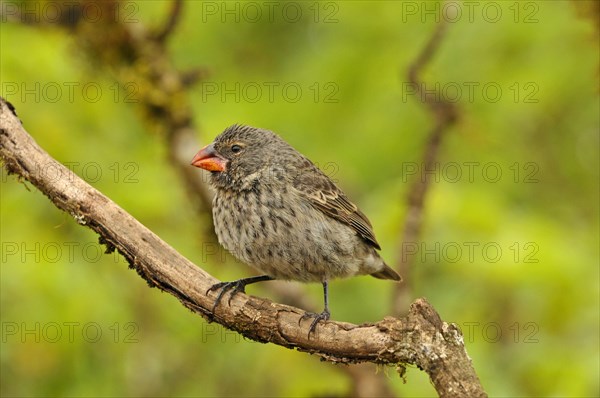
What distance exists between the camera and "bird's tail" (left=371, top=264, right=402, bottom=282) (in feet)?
20.9

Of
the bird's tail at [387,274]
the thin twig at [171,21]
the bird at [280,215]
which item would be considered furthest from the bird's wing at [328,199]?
the thin twig at [171,21]

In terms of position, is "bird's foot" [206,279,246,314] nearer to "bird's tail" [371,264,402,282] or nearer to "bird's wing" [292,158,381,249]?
"bird's wing" [292,158,381,249]

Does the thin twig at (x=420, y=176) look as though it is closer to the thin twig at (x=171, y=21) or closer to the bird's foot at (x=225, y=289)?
the bird's foot at (x=225, y=289)

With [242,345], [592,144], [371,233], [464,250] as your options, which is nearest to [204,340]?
[242,345]

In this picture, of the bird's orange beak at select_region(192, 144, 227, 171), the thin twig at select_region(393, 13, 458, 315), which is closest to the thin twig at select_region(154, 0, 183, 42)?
the bird's orange beak at select_region(192, 144, 227, 171)

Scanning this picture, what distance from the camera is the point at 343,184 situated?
8266mm

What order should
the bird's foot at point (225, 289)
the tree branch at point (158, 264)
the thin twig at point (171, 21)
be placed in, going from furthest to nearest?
the thin twig at point (171, 21) → the bird's foot at point (225, 289) → the tree branch at point (158, 264)

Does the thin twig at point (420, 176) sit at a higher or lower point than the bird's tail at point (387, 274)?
higher

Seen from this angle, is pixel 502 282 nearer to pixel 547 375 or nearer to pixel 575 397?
pixel 547 375

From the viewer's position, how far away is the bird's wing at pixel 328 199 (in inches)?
231

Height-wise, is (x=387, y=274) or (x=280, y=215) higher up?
(x=387, y=274)

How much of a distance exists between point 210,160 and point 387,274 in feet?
5.19

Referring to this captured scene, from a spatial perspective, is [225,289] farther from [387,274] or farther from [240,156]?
[387,274]

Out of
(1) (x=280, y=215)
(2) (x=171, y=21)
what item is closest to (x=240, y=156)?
(1) (x=280, y=215)
